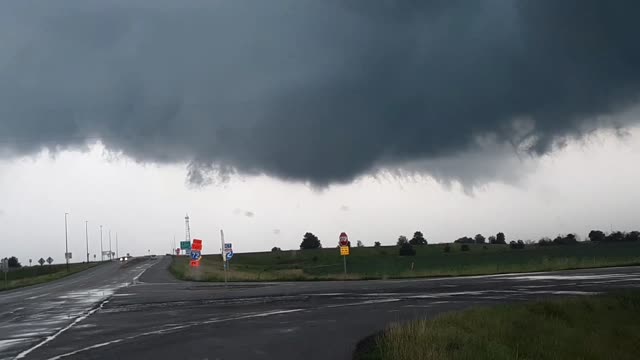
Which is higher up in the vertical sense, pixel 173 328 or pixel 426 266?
pixel 173 328

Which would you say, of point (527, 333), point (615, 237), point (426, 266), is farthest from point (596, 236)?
point (527, 333)

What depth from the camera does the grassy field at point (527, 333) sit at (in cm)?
1247

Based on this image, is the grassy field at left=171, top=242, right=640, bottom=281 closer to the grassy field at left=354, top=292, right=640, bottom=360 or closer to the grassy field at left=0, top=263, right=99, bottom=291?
the grassy field at left=0, top=263, right=99, bottom=291

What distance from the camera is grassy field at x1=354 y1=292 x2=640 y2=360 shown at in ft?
40.9

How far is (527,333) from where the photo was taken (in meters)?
16.1

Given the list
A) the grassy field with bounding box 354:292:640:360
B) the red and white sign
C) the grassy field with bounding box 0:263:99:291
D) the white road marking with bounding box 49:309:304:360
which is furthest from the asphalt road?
the grassy field with bounding box 0:263:99:291

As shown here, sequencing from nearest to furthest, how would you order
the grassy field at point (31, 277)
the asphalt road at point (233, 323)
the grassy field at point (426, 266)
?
the asphalt road at point (233, 323) < the grassy field at point (426, 266) < the grassy field at point (31, 277)

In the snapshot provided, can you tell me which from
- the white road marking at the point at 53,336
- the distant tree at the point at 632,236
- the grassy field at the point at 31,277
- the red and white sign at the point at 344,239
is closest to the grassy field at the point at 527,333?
the white road marking at the point at 53,336

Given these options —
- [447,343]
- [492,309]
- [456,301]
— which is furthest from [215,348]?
[456,301]

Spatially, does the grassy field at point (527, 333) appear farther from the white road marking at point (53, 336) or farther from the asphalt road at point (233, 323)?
the white road marking at point (53, 336)

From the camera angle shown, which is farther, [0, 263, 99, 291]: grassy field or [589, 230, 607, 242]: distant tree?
[589, 230, 607, 242]: distant tree

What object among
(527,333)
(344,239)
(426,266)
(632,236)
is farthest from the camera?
(632,236)

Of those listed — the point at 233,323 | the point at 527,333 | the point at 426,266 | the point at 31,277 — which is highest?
the point at 31,277

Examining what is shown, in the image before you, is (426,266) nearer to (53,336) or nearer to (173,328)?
(173,328)
